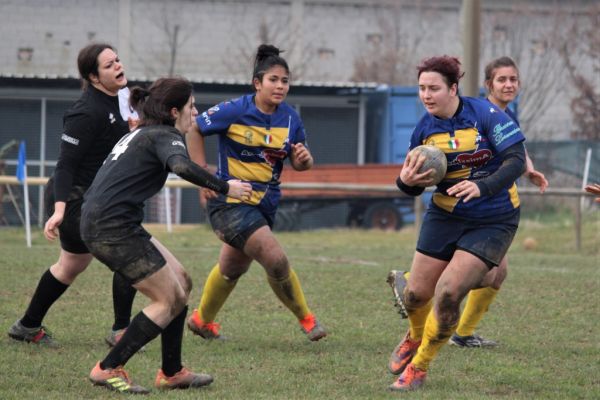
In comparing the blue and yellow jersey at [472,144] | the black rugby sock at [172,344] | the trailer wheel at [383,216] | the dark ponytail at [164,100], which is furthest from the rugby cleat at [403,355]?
the trailer wheel at [383,216]

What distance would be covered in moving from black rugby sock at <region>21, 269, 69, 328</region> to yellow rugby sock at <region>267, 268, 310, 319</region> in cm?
139

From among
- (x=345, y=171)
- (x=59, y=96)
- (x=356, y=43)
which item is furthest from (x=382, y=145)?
(x=356, y=43)

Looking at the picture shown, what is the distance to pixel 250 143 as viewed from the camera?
7.56m

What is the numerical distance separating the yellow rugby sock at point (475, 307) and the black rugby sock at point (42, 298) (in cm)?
268

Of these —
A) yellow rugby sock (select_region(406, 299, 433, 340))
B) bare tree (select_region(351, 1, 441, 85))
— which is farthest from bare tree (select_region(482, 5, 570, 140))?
yellow rugby sock (select_region(406, 299, 433, 340))

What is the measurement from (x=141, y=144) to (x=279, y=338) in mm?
2509

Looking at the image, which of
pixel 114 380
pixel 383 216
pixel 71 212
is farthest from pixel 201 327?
pixel 383 216

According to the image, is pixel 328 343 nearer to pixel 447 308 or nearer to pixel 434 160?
pixel 447 308

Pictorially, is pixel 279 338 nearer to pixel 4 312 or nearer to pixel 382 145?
pixel 4 312

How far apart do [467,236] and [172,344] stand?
1.74m

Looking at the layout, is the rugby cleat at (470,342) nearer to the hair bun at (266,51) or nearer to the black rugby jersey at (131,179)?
the hair bun at (266,51)

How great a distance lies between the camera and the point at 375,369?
6805mm

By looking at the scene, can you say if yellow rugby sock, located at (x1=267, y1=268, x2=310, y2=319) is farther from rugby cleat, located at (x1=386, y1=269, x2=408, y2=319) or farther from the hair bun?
the hair bun

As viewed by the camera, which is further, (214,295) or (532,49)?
(532,49)
